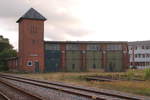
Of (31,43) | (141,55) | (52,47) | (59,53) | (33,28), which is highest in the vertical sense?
(33,28)

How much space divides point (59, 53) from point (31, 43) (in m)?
7.08

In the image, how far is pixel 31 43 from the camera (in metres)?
62.3

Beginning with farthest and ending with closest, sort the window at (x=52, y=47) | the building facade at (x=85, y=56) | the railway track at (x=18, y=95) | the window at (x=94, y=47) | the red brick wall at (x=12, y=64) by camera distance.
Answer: the red brick wall at (x=12, y=64) → the window at (x=94, y=47) → the building facade at (x=85, y=56) → the window at (x=52, y=47) → the railway track at (x=18, y=95)

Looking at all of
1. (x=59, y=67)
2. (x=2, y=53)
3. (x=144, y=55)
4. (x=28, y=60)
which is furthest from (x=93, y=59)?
(x=144, y=55)

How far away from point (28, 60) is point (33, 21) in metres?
8.70

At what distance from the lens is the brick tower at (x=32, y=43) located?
203 feet

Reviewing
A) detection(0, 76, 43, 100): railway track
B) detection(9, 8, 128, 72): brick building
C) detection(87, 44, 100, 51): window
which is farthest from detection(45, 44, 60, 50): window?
detection(0, 76, 43, 100): railway track

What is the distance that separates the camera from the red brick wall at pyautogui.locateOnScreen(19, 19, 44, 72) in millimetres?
61781

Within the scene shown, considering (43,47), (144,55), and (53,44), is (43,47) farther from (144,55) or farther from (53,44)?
(144,55)

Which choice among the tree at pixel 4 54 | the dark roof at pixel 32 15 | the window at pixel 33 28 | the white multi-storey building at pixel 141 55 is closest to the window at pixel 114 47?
the dark roof at pixel 32 15

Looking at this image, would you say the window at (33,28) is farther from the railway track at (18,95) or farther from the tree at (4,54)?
the railway track at (18,95)

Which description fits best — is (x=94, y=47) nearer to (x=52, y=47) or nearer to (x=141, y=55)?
(x=52, y=47)

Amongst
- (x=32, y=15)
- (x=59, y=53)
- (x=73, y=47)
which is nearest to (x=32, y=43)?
(x=32, y=15)

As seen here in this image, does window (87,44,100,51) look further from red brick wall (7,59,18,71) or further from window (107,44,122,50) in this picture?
red brick wall (7,59,18,71)
